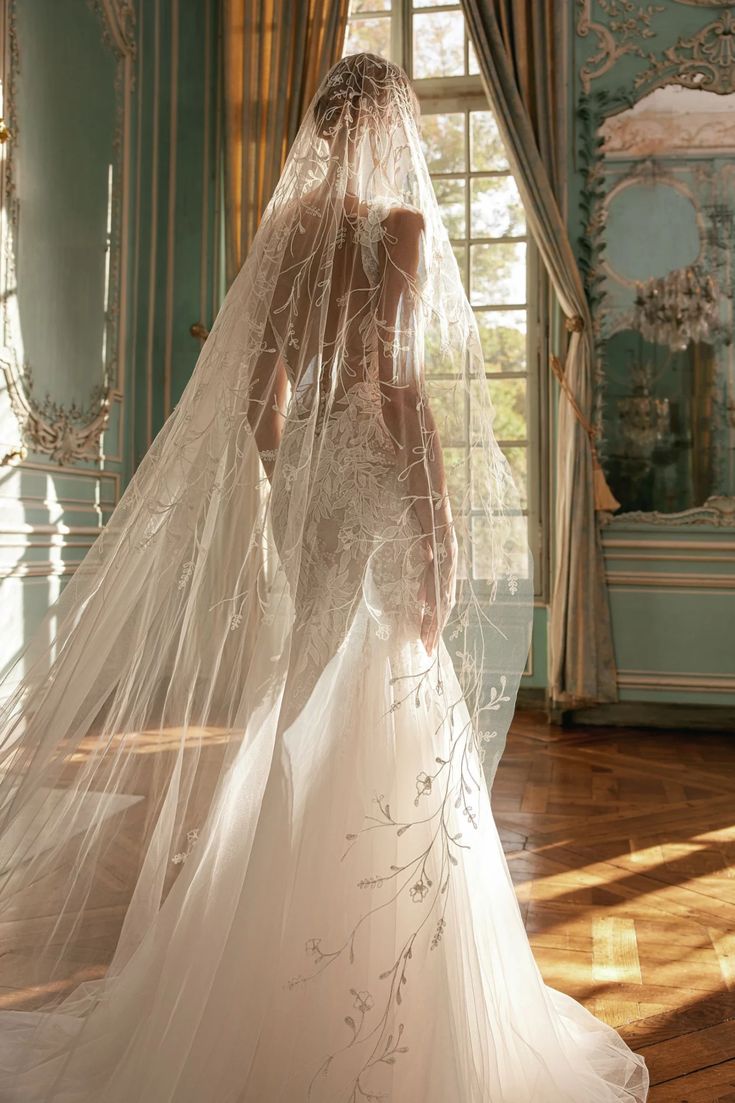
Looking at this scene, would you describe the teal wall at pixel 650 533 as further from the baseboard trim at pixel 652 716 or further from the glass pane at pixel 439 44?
the glass pane at pixel 439 44

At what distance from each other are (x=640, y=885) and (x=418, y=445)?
5.26 feet

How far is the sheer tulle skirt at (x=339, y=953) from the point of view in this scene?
1.37 metres

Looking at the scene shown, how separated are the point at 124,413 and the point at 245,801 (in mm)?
3596

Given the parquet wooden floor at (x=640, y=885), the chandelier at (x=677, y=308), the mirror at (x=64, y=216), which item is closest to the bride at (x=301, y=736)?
the parquet wooden floor at (x=640, y=885)

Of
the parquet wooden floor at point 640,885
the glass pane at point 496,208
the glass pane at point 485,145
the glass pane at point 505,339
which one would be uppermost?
the glass pane at point 485,145

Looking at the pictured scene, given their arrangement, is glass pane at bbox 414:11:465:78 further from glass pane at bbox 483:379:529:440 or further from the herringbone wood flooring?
the herringbone wood flooring

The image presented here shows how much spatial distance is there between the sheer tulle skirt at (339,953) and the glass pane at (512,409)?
3.94 metres

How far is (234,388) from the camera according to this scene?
1.70 meters

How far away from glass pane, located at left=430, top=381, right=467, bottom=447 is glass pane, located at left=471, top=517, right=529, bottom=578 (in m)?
0.15

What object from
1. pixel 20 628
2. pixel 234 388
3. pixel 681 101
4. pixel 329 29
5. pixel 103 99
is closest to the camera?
pixel 234 388

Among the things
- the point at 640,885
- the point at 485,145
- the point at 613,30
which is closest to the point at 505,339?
the point at 485,145

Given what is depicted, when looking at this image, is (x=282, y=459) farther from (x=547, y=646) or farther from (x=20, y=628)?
(x=547, y=646)

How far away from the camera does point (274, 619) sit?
1.54 m

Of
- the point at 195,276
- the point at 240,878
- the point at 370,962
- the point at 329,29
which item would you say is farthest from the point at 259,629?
the point at 329,29
